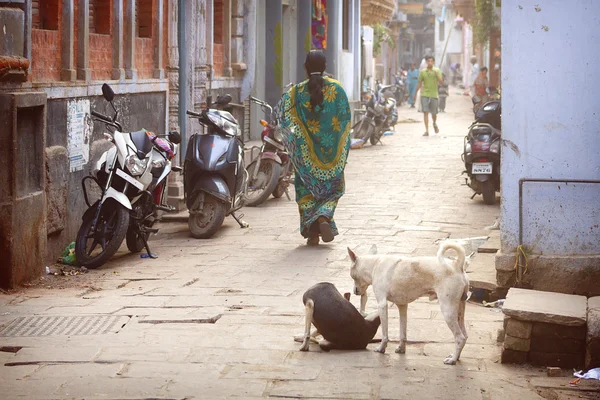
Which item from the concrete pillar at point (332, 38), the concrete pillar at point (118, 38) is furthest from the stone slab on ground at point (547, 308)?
the concrete pillar at point (332, 38)

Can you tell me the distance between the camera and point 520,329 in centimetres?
572

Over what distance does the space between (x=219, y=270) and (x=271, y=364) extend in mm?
3039

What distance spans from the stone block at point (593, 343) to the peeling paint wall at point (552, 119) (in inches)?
61.3

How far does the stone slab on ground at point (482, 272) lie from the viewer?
7.30 metres

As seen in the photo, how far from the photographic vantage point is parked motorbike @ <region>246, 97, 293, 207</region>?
1261 cm

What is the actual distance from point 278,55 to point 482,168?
6.37 m

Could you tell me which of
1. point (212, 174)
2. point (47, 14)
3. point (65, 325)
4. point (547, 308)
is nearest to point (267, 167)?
point (212, 174)

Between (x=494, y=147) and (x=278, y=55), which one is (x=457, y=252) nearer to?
(x=494, y=147)

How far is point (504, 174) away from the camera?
23.6ft

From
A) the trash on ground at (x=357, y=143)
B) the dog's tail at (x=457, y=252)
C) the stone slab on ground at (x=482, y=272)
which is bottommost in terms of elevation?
the stone slab on ground at (x=482, y=272)

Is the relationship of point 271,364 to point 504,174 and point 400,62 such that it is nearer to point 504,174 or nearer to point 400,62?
point 504,174

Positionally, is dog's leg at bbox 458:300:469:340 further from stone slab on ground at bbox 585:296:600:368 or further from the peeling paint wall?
the peeling paint wall

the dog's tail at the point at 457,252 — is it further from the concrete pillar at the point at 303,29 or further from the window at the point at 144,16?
the concrete pillar at the point at 303,29

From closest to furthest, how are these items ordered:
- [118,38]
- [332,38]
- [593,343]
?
[593,343] < [118,38] < [332,38]
